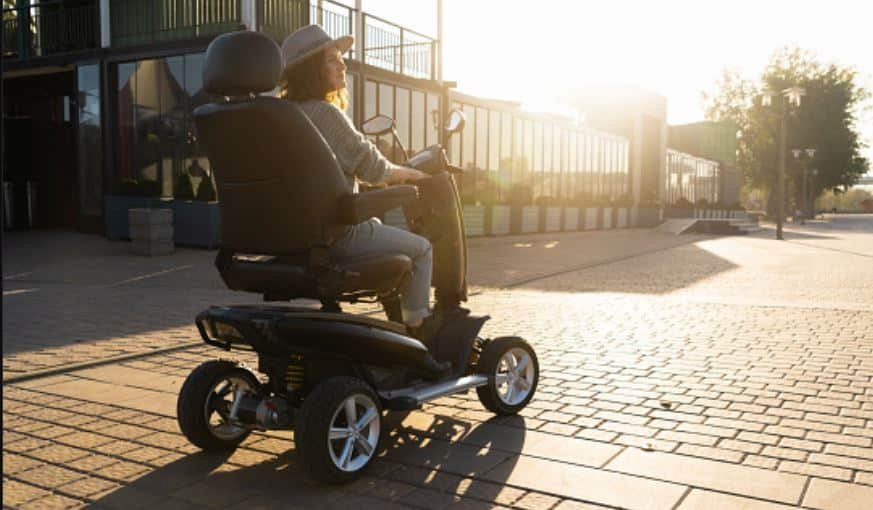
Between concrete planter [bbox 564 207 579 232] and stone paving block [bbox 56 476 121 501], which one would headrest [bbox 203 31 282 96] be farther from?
concrete planter [bbox 564 207 579 232]

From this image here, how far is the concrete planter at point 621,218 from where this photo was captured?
124ft

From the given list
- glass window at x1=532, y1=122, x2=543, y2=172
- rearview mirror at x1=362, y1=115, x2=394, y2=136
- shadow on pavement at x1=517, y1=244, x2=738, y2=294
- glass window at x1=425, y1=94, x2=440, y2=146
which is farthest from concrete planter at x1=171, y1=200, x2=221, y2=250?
glass window at x1=532, y1=122, x2=543, y2=172

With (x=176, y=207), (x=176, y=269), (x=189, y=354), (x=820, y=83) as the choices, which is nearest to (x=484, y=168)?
(x=176, y=207)

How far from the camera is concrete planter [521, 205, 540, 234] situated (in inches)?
1102

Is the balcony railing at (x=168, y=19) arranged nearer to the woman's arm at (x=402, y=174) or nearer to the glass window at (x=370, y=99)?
the glass window at (x=370, y=99)

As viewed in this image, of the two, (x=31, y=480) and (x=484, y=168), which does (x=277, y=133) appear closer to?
(x=31, y=480)

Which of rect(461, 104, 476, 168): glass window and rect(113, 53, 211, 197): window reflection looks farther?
rect(461, 104, 476, 168): glass window

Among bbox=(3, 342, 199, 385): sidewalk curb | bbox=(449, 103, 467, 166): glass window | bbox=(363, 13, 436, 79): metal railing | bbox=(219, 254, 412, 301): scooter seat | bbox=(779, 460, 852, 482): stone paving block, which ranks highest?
bbox=(363, 13, 436, 79): metal railing

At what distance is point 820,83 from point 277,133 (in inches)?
2575

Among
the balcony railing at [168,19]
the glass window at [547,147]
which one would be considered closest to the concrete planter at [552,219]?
the glass window at [547,147]

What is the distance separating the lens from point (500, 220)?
26.4m

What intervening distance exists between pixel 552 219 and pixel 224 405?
27834mm

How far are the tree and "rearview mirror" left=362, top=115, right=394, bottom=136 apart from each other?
59967 millimetres

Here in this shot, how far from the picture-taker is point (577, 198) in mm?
34781
